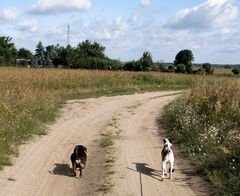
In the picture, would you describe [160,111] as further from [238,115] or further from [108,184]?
[108,184]

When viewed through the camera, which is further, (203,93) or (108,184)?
(203,93)

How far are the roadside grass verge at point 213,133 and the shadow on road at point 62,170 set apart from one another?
2.90 meters

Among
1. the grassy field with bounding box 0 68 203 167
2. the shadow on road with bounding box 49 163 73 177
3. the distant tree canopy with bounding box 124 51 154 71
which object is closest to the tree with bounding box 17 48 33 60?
the distant tree canopy with bounding box 124 51 154 71

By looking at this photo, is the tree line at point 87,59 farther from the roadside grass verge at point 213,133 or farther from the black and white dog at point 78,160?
the black and white dog at point 78,160

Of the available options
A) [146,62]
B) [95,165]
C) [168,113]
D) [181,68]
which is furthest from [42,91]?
[181,68]

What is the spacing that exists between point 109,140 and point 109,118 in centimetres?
533

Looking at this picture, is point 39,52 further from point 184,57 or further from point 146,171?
point 146,171

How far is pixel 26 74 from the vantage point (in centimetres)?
3181

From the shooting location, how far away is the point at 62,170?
427 inches

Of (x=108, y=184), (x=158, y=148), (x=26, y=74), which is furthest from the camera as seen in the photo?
(x=26, y=74)

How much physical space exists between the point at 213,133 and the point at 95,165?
339 centimetres

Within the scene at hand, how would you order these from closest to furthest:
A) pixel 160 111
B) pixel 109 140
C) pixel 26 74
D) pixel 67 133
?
1. pixel 109 140
2. pixel 67 133
3. pixel 160 111
4. pixel 26 74

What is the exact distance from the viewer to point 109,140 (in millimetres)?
14125

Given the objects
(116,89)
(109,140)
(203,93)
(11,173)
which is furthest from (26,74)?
(11,173)
